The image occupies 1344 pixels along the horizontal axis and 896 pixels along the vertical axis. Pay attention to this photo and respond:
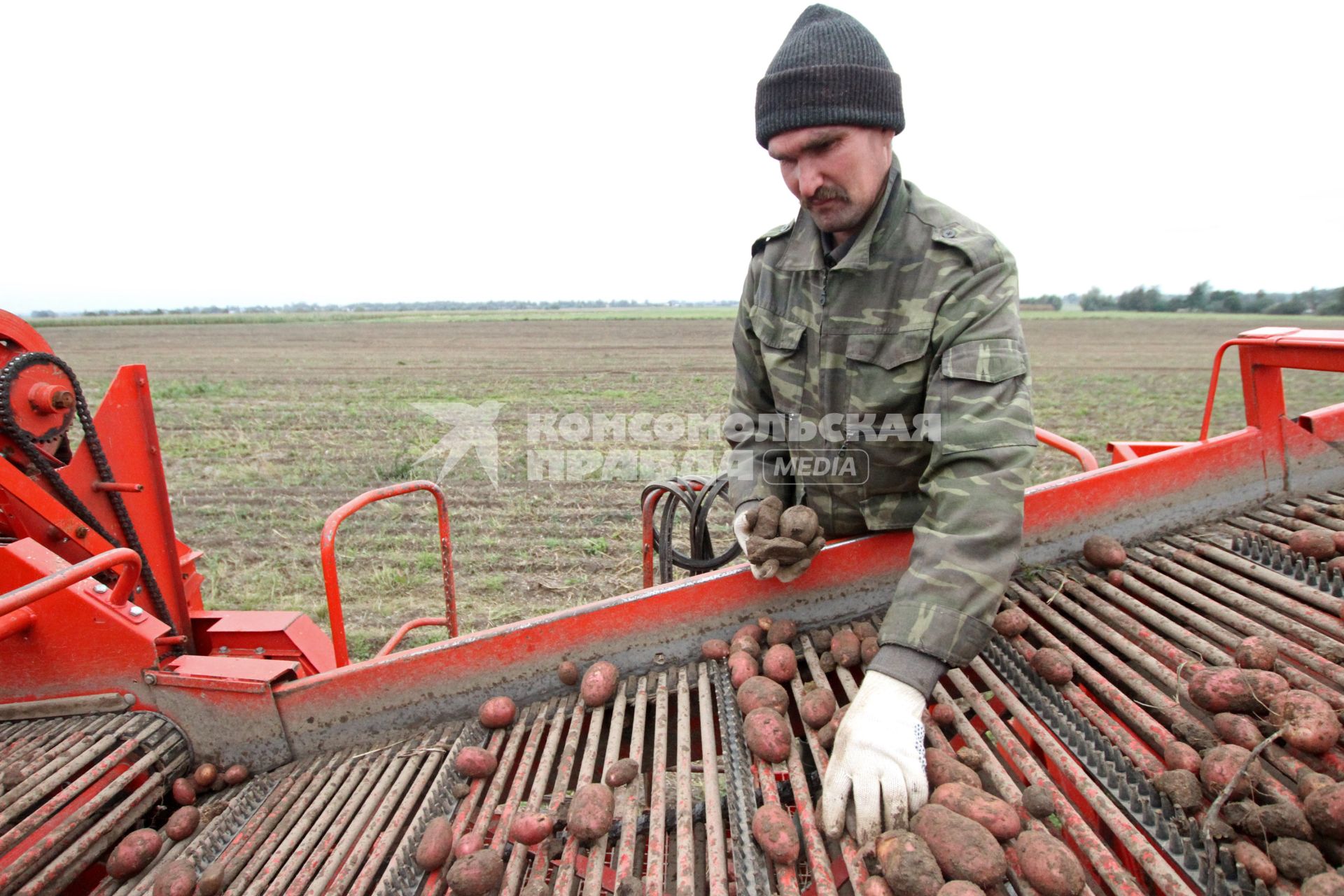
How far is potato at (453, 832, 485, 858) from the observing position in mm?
1651

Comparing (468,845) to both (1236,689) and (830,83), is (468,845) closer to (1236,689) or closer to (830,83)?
(1236,689)

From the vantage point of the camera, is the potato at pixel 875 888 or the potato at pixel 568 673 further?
the potato at pixel 568 673

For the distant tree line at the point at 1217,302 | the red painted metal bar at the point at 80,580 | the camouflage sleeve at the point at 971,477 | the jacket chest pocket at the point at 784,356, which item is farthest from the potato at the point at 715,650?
the distant tree line at the point at 1217,302

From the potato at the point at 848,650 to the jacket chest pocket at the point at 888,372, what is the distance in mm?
571

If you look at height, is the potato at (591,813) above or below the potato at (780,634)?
below

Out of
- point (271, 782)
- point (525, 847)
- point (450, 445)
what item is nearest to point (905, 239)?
point (525, 847)

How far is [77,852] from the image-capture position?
1.75 metres

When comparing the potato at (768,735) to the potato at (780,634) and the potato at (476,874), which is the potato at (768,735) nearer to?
the potato at (780,634)

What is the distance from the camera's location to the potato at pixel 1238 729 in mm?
1520

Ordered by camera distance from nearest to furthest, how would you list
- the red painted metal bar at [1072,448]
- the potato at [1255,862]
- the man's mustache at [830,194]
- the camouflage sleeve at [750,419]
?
the potato at [1255,862], the man's mustache at [830,194], the camouflage sleeve at [750,419], the red painted metal bar at [1072,448]

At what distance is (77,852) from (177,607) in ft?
3.59

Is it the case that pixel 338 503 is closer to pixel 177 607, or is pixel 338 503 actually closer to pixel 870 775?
pixel 177 607

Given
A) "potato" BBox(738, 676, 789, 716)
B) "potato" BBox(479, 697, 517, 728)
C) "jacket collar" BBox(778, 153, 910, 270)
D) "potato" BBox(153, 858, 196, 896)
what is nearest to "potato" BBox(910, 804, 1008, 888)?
"potato" BBox(738, 676, 789, 716)

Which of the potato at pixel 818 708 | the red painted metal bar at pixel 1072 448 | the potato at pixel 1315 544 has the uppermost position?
the red painted metal bar at pixel 1072 448
